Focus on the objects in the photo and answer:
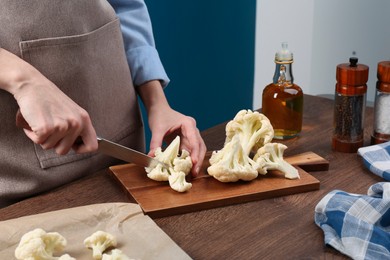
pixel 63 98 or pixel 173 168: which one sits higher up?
pixel 63 98

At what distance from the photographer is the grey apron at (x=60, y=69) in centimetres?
106

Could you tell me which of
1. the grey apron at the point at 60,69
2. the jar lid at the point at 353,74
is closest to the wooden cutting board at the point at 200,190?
the grey apron at the point at 60,69

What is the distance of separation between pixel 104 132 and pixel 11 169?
21 cm

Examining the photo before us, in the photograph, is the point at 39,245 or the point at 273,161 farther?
the point at 273,161

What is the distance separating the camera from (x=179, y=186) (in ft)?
3.41

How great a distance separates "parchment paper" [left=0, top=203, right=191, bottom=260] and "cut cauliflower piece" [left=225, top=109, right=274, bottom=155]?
0.33 metres

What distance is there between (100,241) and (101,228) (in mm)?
64

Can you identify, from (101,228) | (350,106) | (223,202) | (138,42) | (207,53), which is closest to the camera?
(101,228)

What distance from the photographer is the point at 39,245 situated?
0.80 metres

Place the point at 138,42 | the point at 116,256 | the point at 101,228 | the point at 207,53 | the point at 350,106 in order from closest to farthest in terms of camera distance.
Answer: the point at 116,256, the point at 101,228, the point at 350,106, the point at 138,42, the point at 207,53

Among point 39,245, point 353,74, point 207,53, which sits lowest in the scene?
point 207,53

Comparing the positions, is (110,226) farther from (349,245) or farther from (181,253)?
(349,245)

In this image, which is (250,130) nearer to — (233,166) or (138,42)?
(233,166)

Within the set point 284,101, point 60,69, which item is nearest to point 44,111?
point 60,69
